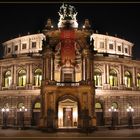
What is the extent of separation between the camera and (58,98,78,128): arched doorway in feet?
167

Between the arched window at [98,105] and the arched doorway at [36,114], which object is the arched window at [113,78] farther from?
the arched doorway at [36,114]

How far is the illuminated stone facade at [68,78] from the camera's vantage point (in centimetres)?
4928

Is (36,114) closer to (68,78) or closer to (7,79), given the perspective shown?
(68,78)

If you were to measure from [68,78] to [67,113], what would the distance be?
5215 millimetres

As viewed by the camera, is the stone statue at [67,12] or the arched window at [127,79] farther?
the arched window at [127,79]

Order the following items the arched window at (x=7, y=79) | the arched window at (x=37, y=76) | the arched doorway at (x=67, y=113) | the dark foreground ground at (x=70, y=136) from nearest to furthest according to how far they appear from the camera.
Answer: the dark foreground ground at (x=70, y=136), the arched doorway at (x=67, y=113), the arched window at (x=37, y=76), the arched window at (x=7, y=79)

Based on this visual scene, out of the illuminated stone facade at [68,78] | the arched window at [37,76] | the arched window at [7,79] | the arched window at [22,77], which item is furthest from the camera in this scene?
the arched window at [7,79]

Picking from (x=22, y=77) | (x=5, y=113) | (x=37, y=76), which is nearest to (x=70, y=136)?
(x=37, y=76)

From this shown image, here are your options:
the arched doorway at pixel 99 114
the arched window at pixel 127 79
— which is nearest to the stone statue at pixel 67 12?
the arched window at pixel 127 79

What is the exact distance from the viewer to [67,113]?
52188 mm

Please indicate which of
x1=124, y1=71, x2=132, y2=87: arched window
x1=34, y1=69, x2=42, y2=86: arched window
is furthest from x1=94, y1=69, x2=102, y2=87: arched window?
x1=34, y1=69, x2=42, y2=86: arched window

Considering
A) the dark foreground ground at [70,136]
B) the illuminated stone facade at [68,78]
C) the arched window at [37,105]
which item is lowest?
the dark foreground ground at [70,136]

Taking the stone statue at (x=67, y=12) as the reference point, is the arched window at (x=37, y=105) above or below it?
below

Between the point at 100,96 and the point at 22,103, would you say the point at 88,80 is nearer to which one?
the point at 100,96
